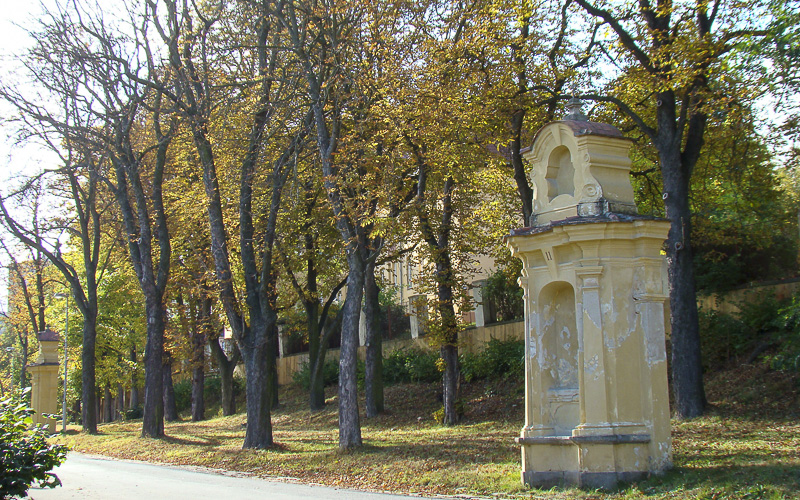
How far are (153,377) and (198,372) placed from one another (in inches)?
412

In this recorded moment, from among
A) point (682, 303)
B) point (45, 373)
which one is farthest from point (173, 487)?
point (45, 373)

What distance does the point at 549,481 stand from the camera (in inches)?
449

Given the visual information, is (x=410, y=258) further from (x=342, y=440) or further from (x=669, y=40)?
(x=669, y=40)

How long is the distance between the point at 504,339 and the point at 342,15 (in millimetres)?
12729

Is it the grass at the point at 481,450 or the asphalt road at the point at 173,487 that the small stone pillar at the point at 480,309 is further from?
the asphalt road at the point at 173,487

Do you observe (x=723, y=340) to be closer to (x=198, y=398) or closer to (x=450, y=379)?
(x=450, y=379)

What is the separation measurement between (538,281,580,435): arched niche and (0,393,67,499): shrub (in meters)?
7.35

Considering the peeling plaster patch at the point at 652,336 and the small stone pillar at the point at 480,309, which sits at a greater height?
the small stone pillar at the point at 480,309

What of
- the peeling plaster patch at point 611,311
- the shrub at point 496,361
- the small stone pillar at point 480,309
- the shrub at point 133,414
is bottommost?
the shrub at point 133,414

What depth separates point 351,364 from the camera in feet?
56.6

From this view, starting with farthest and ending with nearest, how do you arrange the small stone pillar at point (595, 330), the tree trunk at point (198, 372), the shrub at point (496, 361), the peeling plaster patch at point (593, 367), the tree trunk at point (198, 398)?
the tree trunk at point (198, 398), the tree trunk at point (198, 372), the shrub at point (496, 361), the peeling plaster patch at point (593, 367), the small stone pillar at point (595, 330)

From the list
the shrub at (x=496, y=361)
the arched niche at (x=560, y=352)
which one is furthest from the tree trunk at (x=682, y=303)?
the shrub at (x=496, y=361)

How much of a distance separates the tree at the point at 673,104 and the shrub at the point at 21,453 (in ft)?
40.2

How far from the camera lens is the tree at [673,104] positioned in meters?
15.2
